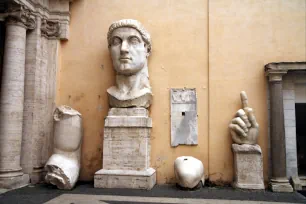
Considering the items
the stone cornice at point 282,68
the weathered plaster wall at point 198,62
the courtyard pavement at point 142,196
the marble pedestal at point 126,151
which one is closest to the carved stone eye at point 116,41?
the weathered plaster wall at point 198,62

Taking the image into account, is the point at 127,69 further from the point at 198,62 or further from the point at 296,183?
the point at 296,183

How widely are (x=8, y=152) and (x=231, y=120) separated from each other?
156 inches

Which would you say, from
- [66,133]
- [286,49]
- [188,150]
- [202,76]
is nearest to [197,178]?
[188,150]

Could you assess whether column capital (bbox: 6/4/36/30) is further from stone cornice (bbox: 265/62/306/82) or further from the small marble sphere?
stone cornice (bbox: 265/62/306/82)

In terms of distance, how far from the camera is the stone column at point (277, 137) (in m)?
Result: 5.30

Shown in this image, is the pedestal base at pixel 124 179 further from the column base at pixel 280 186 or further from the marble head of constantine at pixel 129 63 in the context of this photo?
the column base at pixel 280 186

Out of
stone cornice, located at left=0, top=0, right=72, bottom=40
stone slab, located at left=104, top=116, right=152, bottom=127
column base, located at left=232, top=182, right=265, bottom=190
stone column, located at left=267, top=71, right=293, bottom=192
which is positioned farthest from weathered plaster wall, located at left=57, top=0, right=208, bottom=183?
stone column, located at left=267, top=71, right=293, bottom=192

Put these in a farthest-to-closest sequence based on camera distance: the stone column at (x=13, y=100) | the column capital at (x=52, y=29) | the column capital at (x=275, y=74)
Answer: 1. the column capital at (x=52, y=29)
2. the column capital at (x=275, y=74)
3. the stone column at (x=13, y=100)

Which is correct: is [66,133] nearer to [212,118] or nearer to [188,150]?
[188,150]

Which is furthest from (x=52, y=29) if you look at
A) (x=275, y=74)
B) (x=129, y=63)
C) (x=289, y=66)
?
(x=289, y=66)

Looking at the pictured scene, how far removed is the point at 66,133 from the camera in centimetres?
555

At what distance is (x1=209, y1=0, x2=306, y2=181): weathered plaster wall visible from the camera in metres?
5.73

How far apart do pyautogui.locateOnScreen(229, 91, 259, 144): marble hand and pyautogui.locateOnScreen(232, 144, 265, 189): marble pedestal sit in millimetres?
150

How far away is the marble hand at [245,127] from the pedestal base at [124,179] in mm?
1649
